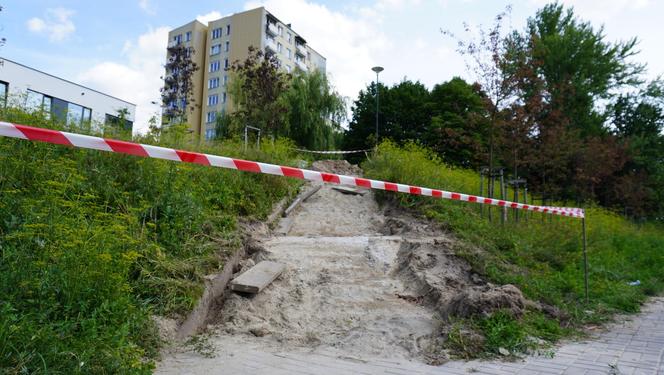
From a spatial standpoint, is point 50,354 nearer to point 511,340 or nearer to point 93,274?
point 93,274

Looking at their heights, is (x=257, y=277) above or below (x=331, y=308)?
above

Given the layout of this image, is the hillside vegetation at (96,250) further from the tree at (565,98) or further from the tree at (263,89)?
the tree at (263,89)

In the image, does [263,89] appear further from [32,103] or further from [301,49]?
[301,49]

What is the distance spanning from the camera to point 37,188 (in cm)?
474

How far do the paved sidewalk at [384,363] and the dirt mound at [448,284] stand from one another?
2.53 ft

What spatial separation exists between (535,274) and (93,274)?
6.20 meters

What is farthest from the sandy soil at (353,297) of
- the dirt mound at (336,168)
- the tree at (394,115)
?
the tree at (394,115)

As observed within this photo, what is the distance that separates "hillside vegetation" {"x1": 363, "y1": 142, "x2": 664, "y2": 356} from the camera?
4.79 meters

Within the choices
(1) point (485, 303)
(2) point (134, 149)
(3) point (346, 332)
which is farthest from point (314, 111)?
(2) point (134, 149)

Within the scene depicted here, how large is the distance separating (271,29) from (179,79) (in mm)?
37258

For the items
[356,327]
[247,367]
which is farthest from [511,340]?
[247,367]

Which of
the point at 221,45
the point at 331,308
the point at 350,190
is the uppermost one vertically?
the point at 221,45

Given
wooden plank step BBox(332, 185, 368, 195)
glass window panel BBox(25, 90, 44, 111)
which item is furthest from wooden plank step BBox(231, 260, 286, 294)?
wooden plank step BBox(332, 185, 368, 195)

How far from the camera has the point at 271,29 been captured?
5759cm
